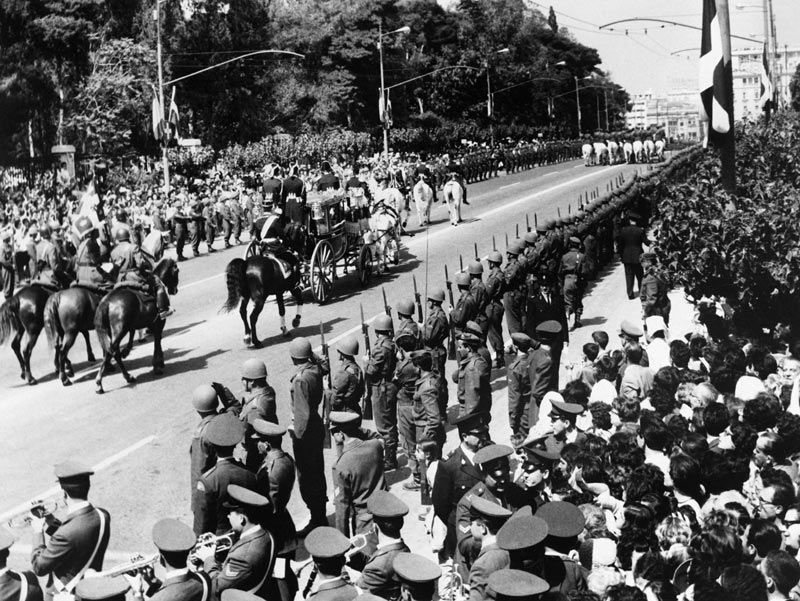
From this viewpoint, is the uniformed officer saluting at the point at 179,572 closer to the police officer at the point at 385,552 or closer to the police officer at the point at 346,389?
the police officer at the point at 385,552

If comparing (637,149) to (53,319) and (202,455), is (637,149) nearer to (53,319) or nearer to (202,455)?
(53,319)

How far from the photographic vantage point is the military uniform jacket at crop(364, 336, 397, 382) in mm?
10766

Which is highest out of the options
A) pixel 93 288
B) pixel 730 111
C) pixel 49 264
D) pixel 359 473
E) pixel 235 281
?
pixel 730 111

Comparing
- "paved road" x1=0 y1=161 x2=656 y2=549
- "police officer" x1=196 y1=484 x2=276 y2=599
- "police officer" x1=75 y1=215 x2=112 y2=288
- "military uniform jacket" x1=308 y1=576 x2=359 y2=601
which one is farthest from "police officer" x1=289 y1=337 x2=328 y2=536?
"police officer" x1=75 y1=215 x2=112 y2=288

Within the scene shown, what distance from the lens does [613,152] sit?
5328cm

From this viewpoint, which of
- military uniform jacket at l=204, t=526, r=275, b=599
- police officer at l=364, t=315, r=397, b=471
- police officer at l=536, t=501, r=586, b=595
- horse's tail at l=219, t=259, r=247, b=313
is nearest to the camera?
police officer at l=536, t=501, r=586, b=595

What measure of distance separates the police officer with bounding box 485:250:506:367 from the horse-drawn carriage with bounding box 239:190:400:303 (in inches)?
186

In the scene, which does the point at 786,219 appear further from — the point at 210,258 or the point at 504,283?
the point at 210,258

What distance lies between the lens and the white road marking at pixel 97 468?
1002 cm

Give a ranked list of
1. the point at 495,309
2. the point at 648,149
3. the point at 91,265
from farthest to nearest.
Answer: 1. the point at 648,149
2. the point at 91,265
3. the point at 495,309

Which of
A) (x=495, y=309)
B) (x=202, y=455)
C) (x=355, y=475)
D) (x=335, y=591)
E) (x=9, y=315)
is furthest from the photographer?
(x=9, y=315)

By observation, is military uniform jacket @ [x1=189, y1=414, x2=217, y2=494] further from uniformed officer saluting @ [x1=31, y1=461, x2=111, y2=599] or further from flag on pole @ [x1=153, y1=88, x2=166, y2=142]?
flag on pole @ [x1=153, y1=88, x2=166, y2=142]

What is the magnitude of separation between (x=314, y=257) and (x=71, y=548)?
12.2 meters

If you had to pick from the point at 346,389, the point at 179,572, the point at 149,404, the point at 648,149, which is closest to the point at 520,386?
the point at 346,389
